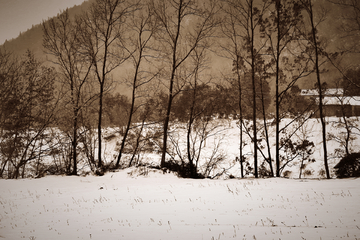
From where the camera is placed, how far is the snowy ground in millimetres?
3795

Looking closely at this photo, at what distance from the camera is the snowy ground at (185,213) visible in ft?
12.5

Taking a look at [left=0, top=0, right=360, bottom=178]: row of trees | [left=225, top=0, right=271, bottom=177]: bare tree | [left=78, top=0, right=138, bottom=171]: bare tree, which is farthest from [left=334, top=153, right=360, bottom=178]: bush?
[left=78, top=0, right=138, bottom=171]: bare tree

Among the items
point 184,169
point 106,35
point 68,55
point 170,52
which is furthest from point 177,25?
point 184,169

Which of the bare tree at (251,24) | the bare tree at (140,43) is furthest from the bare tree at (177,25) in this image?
the bare tree at (251,24)

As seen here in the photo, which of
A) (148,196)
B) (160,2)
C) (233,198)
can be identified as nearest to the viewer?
(233,198)

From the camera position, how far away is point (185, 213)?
495 cm

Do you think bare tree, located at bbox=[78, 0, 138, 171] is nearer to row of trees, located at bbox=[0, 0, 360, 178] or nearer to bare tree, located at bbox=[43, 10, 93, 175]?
row of trees, located at bbox=[0, 0, 360, 178]

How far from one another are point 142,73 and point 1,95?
10.2m

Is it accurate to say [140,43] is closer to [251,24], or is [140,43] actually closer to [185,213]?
[251,24]

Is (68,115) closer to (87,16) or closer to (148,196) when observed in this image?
(87,16)

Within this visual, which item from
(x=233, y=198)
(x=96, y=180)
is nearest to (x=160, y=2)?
(x=96, y=180)

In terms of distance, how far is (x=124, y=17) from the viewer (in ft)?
42.2

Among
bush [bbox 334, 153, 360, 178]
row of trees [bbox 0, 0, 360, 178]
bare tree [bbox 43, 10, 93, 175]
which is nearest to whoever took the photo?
bush [bbox 334, 153, 360, 178]

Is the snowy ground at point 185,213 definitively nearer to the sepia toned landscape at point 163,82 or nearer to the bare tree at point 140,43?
the sepia toned landscape at point 163,82
